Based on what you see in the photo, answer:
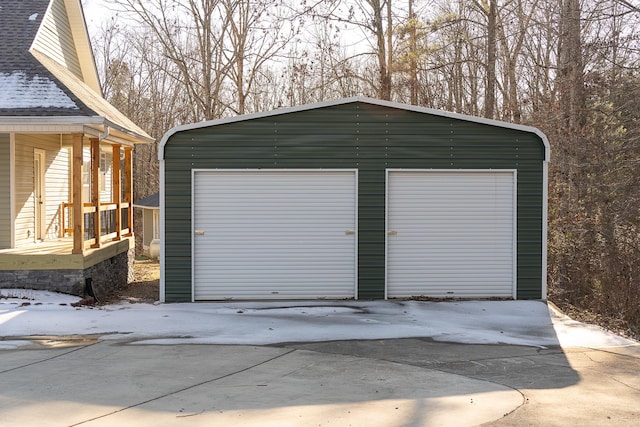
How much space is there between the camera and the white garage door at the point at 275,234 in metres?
12.9

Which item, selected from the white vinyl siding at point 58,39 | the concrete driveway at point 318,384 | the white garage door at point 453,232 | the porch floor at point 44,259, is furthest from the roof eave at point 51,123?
the white garage door at point 453,232

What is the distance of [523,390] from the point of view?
6879 millimetres

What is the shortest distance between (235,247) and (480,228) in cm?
427

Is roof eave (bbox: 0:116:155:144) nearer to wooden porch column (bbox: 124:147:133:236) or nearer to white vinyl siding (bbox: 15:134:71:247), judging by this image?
white vinyl siding (bbox: 15:134:71:247)

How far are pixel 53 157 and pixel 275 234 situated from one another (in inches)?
258

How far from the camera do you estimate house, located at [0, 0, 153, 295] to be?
12602 mm

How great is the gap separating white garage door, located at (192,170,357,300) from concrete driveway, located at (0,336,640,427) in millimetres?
3679

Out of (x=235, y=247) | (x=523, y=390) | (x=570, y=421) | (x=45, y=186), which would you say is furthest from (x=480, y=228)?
(x=45, y=186)

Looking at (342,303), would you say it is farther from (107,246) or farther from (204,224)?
(107,246)

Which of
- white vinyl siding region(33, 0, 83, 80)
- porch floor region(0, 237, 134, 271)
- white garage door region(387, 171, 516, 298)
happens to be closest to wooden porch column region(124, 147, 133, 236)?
white vinyl siding region(33, 0, 83, 80)

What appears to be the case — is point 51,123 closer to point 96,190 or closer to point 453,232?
point 96,190

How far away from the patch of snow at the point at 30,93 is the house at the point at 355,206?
2156mm

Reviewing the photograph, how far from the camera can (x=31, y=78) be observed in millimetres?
13516

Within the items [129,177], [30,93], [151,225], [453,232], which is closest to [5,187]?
[30,93]
